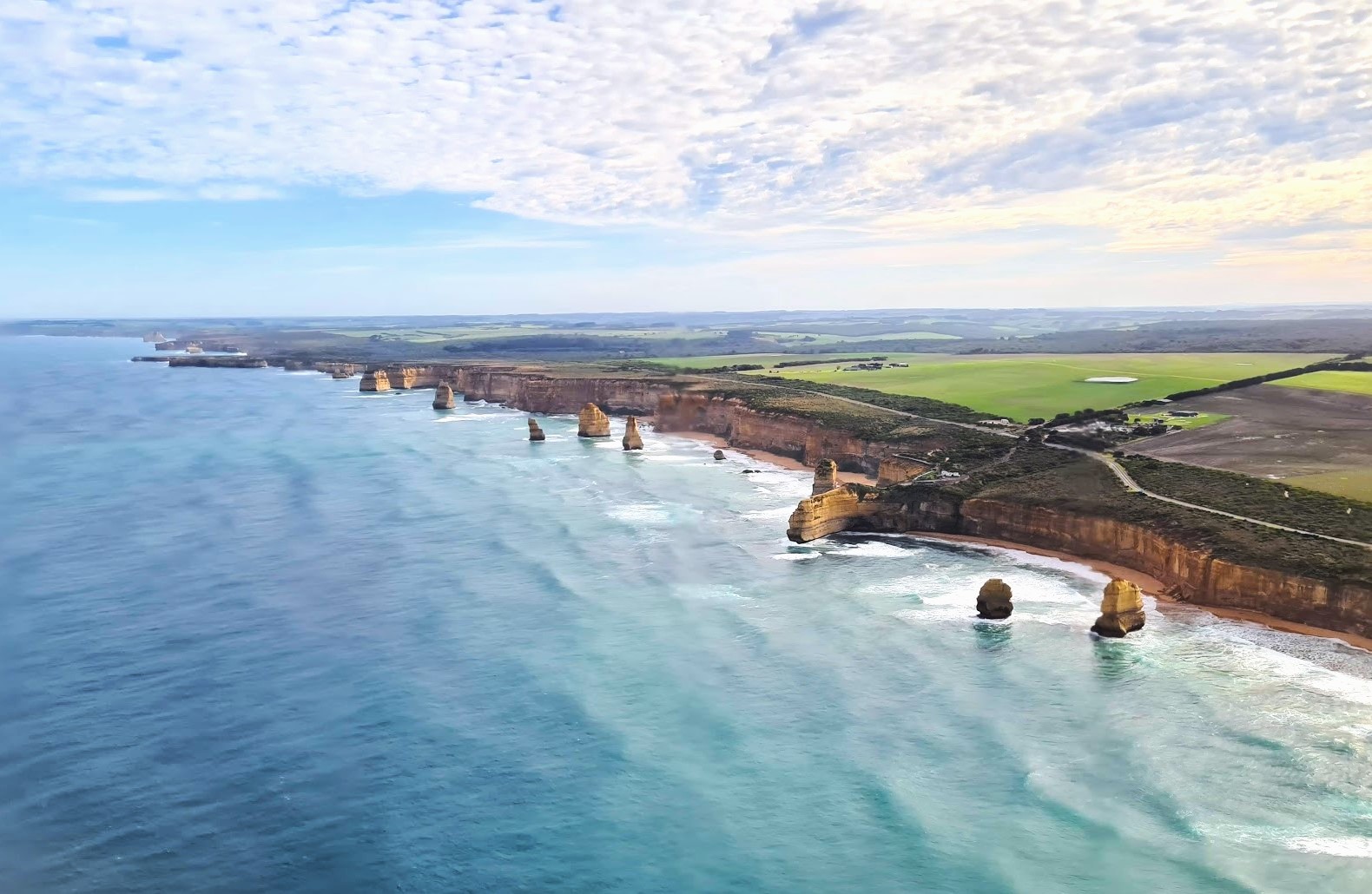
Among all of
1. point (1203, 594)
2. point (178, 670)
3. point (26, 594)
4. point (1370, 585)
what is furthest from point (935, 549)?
point (26, 594)

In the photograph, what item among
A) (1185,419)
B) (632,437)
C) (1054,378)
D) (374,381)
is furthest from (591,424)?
(374,381)

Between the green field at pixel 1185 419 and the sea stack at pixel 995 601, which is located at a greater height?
the green field at pixel 1185 419

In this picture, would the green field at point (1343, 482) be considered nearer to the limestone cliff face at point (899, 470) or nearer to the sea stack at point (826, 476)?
the limestone cliff face at point (899, 470)

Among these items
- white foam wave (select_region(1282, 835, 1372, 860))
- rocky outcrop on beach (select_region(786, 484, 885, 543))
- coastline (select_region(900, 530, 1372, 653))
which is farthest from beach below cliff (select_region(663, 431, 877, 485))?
white foam wave (select_region(1282, 835, 1372, 860))

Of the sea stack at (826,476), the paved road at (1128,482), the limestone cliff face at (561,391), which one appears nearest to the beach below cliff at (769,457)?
the sea stack at (826,476)

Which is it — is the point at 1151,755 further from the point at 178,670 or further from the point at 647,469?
the point at 647,469

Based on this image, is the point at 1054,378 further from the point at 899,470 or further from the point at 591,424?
the point at 899,470
